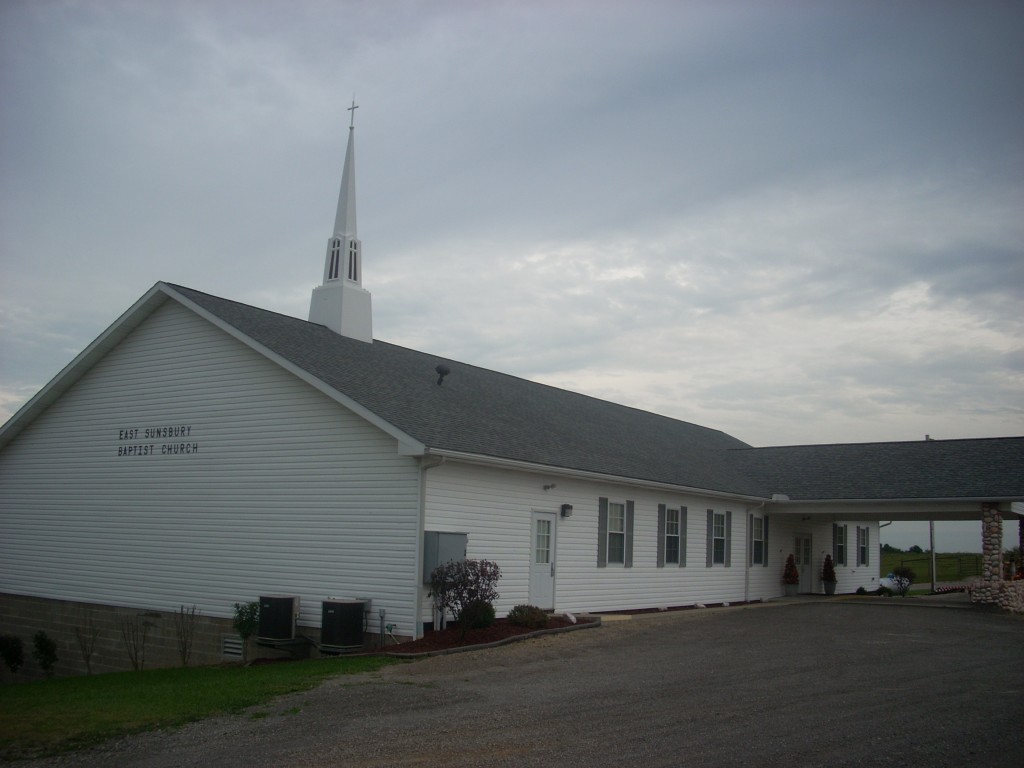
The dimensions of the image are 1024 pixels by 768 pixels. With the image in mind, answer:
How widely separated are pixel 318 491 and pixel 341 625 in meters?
2.65

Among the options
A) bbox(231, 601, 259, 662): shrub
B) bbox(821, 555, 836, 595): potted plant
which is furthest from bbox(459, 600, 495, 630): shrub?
bbox(821, 555, 836, 595): potted plant

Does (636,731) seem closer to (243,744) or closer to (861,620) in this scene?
(243,744)

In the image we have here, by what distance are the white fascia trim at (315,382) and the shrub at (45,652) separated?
7.88m

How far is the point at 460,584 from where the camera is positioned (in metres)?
15.2

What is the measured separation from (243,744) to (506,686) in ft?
11.6

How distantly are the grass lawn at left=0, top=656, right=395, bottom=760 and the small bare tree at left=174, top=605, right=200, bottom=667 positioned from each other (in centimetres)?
245

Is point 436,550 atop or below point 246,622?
atop

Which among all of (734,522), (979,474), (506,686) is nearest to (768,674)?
(506,686)

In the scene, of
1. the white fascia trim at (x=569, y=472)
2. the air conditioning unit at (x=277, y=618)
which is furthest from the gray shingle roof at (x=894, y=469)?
the air conditioning unit at (x=277, y=618)

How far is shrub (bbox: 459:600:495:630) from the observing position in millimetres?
15203

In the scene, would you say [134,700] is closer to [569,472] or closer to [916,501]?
[569,472]

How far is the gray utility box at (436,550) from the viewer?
15398 millimetres

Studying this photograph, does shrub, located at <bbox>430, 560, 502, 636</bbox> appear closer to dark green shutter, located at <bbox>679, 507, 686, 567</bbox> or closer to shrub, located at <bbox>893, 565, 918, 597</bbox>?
dark green shutter, located at <bbox>679, 507, 686, 567</bbox>

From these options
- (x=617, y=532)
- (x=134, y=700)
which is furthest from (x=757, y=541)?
(x=134, y=700)
